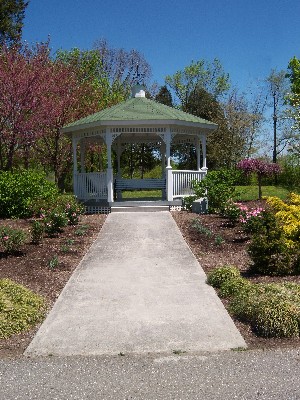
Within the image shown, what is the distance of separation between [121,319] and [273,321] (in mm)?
1780

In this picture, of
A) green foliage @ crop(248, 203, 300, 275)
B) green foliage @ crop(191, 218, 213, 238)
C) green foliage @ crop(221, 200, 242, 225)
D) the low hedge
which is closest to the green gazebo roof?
green foliage @ crop(191, 218, 213, 238)

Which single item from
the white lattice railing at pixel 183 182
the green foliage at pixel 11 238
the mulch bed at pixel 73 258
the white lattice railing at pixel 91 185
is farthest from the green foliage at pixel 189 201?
the green foliage at pixel 11 238

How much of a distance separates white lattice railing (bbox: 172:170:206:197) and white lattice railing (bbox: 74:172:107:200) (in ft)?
7.90

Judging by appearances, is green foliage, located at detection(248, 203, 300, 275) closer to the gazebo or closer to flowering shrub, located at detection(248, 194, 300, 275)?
flowering shrub, located at detection(248, 194, 300, 275)

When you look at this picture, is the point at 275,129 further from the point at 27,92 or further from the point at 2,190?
the point at 2,190

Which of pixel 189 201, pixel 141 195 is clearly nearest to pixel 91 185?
pixel 189 201

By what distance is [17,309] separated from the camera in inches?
229

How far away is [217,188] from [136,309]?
952 centimetres

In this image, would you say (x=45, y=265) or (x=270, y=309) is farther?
(x=45, y=265)

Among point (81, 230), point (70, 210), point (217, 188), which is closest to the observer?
point (81, 230)

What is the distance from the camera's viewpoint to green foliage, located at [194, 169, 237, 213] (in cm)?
1519

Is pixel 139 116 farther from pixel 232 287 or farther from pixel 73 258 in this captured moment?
pixel 232 287

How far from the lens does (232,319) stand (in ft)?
19.1

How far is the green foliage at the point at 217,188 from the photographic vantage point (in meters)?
15.2
